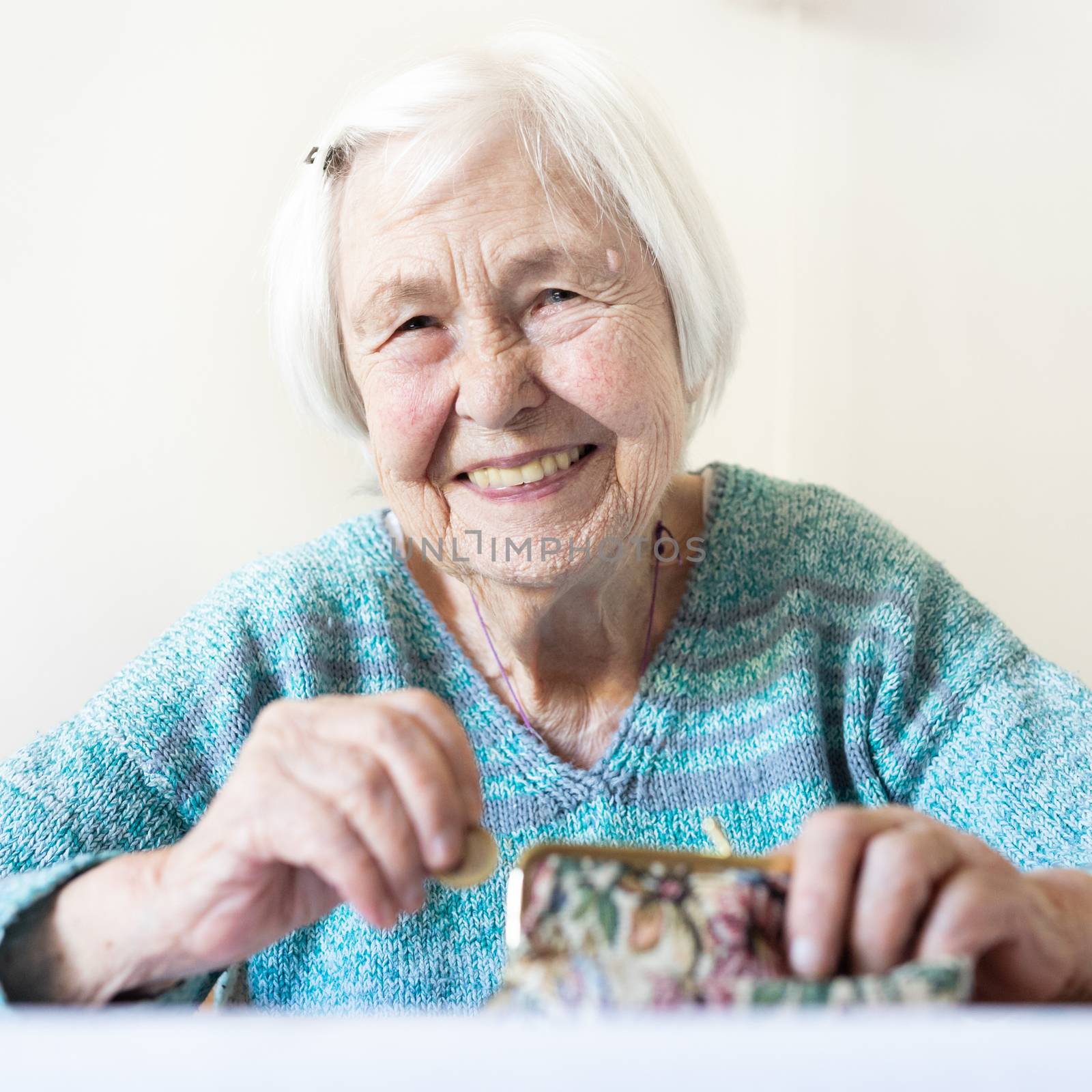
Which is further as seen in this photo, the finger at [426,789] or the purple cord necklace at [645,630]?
the purple cord necklace at [645,630]

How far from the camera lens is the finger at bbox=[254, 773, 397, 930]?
1.99 ft

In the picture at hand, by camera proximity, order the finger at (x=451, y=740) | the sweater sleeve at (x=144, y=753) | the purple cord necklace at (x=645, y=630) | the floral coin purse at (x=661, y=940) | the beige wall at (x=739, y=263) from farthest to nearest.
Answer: the beige wall at (x=739, y=263) < the purple cord necklace at (x=645, y=630) < the sweater sleeve at (x=144, y=753) < the finger at (x=451, y=740) < the floral coin purse at (x=661, y=940)

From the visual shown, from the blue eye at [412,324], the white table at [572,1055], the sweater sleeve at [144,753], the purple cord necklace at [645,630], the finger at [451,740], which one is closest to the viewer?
the white table at [572,1055]

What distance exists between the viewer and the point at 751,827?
107cm

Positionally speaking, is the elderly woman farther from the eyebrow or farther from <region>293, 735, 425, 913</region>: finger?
<region>293, 735, 425, 913</region>: finger

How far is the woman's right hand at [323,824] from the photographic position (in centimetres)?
60

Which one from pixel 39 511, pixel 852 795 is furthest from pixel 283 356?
pixel 852 795

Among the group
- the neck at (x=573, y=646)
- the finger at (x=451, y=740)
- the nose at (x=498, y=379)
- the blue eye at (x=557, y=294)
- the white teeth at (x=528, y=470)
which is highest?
the blue eye at (x=557, y=294)

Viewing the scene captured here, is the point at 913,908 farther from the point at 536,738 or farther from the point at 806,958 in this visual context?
the point at 536,738

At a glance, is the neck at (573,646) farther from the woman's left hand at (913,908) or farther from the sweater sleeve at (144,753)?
the woman's left hand at (913,908)

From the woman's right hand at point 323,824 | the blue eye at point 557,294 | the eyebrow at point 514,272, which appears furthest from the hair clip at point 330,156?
the woman's right hand at point 323,824

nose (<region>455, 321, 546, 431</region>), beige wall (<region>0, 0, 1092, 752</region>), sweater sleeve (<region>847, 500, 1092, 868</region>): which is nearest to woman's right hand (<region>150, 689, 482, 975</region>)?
nose (<region>455, 321, 546, 431</region>)

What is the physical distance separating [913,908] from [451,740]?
273mm

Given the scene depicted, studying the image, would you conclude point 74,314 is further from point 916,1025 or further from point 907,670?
point 916,1025
